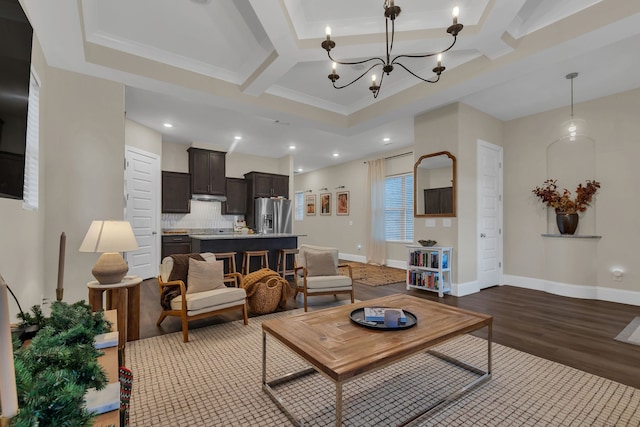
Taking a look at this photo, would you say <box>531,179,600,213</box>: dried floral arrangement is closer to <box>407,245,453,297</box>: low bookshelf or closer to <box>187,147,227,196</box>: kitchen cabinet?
<box>407,245,453,297</box>: low bookshelf

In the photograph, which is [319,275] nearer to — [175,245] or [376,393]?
[376,393]

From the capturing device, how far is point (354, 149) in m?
7.53

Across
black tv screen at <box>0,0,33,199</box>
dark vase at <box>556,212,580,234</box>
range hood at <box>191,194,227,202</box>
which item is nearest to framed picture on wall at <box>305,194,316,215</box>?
range hood at <box>191,194,227,202</box>

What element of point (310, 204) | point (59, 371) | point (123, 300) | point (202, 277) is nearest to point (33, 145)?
point (123, 300)

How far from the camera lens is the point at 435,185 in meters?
4.91

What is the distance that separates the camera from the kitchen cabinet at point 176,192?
655cm

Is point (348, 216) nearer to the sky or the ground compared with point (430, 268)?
nearer to the sky

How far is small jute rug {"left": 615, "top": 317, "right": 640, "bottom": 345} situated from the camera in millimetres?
2885

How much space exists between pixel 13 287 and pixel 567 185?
265 inches

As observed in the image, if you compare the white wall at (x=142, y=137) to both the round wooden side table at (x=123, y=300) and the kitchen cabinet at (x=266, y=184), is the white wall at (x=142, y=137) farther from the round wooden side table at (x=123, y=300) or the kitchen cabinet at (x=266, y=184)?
the round wooden side table at (x=123, y=300)

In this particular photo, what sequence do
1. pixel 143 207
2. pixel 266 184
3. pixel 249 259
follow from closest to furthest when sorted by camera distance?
pixel 249 259
pixel 143 207
pixel 266 184

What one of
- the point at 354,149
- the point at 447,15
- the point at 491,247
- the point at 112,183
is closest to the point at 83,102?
A: the point at 112,183

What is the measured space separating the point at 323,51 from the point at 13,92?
261 centimetres

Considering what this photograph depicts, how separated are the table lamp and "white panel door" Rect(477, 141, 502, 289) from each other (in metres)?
4.90
